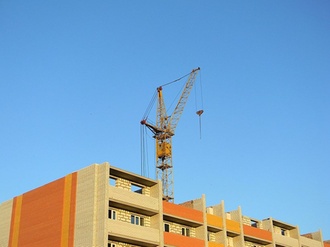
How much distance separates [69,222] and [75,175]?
5038mm

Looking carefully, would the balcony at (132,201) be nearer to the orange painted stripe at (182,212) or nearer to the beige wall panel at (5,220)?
the orange painted stripe at (182,212)

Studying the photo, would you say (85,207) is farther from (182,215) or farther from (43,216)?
(182,215)

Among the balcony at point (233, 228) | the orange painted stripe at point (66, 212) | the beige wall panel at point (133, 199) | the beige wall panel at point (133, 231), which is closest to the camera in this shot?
the beige wall panel at point (133, 231)

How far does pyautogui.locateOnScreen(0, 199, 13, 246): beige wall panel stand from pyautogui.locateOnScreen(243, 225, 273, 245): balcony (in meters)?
30.6

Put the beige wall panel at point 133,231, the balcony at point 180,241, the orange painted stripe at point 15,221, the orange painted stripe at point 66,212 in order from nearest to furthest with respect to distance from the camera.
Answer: the beige wall panel at point 133,231, the orange painted stripe at point 66,212, the balcony at point 180,241, the orange painted stripe at point 15,221

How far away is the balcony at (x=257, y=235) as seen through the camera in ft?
230

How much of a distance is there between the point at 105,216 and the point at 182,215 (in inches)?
A: 516

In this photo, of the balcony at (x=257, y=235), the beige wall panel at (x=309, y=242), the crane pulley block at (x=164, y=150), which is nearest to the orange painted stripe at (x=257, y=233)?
the balcony at (x=257, y=235)

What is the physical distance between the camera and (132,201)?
54750 millimetres

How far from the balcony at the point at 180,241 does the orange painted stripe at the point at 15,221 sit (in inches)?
657

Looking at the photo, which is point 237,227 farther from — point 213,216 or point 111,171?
point 111,171

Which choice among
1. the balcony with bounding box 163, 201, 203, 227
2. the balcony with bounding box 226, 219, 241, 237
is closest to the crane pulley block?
the balcony with bounding box 226, 219, 241, 237

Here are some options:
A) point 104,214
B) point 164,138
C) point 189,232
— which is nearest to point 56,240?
point 104,214

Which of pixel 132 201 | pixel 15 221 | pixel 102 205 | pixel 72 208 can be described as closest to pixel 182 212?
pixel 132 201
